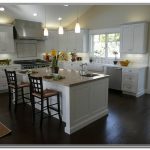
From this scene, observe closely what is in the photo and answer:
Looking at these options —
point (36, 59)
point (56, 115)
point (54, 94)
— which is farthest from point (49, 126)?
point (36, 59)

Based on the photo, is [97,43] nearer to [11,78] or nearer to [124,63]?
[124,63]

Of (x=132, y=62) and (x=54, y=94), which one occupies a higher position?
(x=132, y=62)

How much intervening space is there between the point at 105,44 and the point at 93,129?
14.5ft

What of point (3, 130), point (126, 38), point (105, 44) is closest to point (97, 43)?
point (105, 44)

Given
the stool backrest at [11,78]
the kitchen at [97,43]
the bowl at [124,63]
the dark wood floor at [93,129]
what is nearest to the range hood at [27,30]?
the kitchen at [97,43]

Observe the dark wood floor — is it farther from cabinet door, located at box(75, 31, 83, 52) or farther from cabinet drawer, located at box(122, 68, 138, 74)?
cabinet door, located at box(75, 31, 83, 52)

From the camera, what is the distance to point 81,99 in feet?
10.7

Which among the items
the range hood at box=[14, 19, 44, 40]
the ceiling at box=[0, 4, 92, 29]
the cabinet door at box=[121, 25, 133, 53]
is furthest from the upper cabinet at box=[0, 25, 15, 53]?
the cabinet door at box=[121, 25, 133, 53]

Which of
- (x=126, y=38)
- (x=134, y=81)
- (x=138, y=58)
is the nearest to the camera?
(x=134, y=81)

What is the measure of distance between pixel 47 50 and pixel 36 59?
2.19 feet

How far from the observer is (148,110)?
13.6 feet

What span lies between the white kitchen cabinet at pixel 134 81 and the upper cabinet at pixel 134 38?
676 mm

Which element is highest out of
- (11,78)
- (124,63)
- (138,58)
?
(138,58)

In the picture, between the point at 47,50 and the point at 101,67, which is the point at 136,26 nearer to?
the point at 101,67
